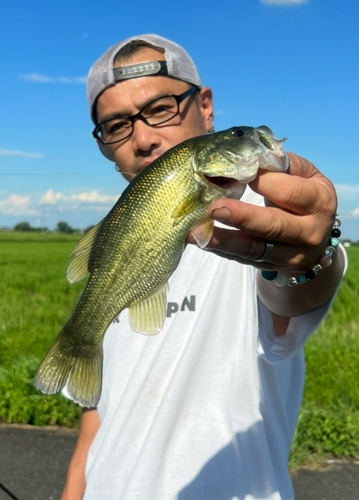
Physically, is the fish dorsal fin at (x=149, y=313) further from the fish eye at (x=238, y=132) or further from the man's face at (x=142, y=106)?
the man's face at (x=142, y=106)

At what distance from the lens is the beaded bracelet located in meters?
1.70

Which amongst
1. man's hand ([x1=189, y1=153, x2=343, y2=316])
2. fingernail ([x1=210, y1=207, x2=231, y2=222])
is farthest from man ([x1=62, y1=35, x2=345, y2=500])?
fingernail ([x1=210, y1=207, x2=231, y2=222])

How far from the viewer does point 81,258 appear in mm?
1909

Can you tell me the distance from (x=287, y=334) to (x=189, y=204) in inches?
26.4

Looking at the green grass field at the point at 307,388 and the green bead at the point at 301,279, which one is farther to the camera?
the green grass field at the point at 307,388

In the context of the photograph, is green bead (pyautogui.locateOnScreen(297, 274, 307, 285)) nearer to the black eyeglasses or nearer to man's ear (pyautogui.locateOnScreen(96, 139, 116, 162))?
the black eyeglasses

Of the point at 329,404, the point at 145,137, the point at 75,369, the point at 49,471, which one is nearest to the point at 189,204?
the point at 75,369

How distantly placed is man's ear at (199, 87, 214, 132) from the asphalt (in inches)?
103

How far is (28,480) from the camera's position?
14.8 feet

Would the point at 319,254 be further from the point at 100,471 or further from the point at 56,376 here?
the point at 100,471

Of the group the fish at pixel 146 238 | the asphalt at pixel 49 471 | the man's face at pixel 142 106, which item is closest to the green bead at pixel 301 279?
the fish at pixel 146 238

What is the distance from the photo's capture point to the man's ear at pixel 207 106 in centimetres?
290

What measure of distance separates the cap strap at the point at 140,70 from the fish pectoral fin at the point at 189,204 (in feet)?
3.83

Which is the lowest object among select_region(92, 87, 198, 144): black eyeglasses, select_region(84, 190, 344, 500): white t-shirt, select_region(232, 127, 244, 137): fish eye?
select_region(84, 190, 344, 500): white t-shirt
